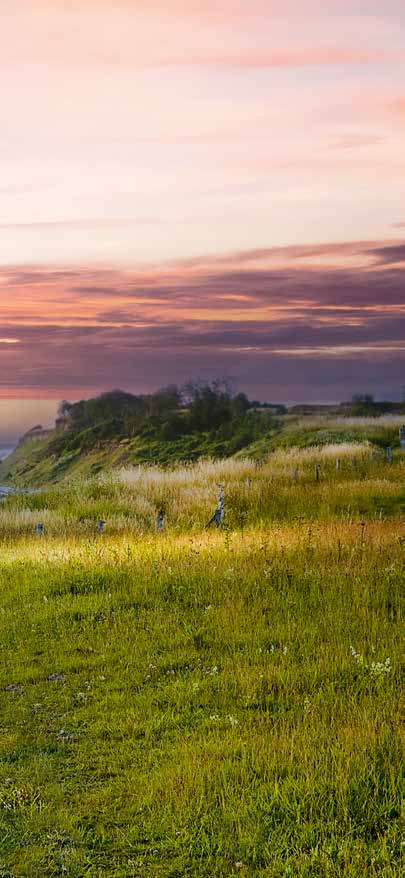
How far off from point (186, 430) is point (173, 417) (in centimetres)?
985

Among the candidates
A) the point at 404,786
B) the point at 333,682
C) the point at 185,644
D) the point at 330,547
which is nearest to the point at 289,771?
the point at 404,786

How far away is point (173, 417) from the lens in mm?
141375

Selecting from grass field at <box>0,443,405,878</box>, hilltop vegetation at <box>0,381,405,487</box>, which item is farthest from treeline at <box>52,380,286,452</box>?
grass field at <box>0,443,405,878</box>

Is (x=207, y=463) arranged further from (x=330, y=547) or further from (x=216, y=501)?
(x=330, y=547)

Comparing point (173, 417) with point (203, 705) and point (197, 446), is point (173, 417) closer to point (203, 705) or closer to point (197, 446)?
point (197, 446)

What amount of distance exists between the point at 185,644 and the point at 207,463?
1021 inches

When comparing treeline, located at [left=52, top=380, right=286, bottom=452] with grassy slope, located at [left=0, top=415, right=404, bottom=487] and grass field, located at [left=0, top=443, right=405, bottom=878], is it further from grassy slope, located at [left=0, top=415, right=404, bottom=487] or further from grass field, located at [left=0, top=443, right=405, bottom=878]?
grass field, located at [left=0, top=443, right=405, bottom=878]

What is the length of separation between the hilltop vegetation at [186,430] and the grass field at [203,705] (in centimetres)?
3471

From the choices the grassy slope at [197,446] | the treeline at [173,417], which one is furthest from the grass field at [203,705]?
the treeline at [173,417]

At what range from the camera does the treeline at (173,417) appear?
120 m

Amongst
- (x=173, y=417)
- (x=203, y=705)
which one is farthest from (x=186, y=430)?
(x=203, y=705)

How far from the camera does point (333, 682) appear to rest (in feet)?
31.8

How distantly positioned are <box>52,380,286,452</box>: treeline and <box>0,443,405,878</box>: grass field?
83.6 meters

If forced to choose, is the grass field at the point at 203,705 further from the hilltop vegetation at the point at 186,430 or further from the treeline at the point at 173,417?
the treeline at the point at 173,417
